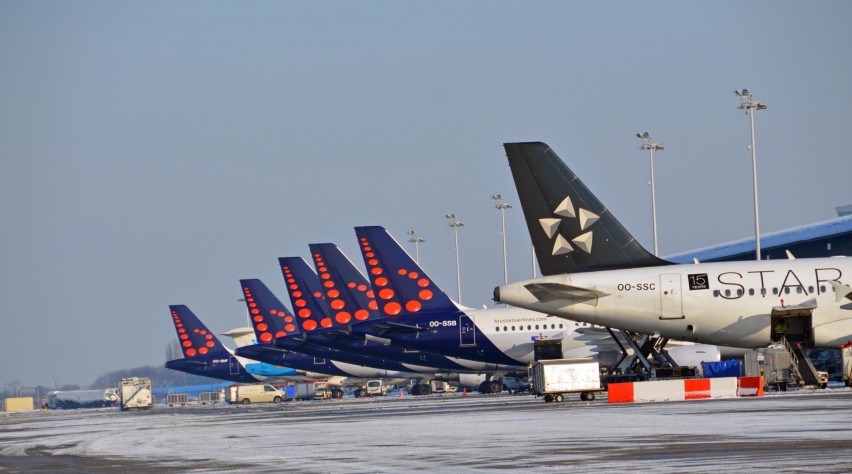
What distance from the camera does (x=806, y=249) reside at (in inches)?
3959

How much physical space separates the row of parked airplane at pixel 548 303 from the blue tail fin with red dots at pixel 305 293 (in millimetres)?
92

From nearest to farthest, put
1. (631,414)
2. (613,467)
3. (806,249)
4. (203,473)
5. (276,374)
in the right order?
(613,467)
(203,473)
(631,414)
(806,249)
(276,374)

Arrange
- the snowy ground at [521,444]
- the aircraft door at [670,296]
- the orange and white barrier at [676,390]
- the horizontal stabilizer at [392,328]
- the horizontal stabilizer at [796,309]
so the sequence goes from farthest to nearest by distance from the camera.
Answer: the horizontal stabilizer at [392,328]
the horizontal stabilizer at [796,309]
the orange and white barrier at [676,390]
the aircraft door at [670,296]
the snowy ground at [521,444]

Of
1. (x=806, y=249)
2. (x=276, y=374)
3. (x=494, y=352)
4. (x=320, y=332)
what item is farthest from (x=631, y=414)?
(x=276, y=374)

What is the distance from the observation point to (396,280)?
232 feet

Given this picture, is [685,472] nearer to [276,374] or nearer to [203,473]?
[203,473]

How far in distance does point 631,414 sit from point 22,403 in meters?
140

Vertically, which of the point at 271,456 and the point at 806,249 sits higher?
the point at 806,249

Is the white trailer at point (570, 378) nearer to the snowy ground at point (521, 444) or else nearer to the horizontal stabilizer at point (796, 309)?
the horizontal stabilizer at point (796, 309)

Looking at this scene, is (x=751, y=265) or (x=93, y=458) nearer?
(x=93, y=458)

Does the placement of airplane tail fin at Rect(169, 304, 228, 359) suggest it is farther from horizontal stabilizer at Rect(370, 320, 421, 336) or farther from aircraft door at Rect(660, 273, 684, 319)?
aircraft door at Rect(660, 273, 684, 319)

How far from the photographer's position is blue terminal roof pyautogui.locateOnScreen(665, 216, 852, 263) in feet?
315

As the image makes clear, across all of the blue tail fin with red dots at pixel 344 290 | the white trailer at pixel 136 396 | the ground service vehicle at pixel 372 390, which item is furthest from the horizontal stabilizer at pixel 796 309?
the ground service vehicle at pixel 372 390

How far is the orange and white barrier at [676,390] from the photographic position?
139ft
